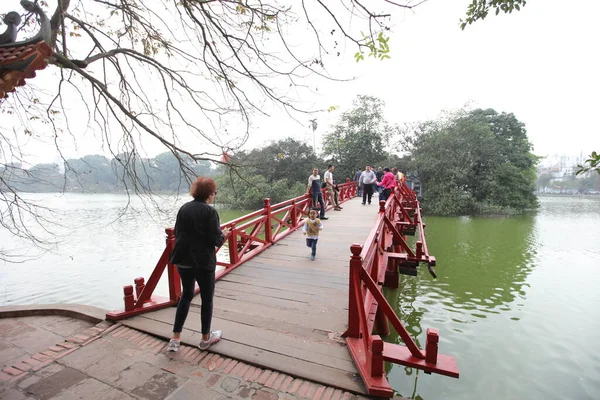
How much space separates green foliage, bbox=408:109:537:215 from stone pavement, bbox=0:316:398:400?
24.3 m

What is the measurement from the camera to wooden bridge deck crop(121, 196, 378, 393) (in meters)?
2.59

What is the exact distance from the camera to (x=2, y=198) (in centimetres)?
352

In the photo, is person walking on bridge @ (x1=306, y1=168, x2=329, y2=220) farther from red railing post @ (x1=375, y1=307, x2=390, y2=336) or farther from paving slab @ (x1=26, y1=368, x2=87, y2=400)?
paving slab @ (x1=26, y1=368, x2=87, y2=400)

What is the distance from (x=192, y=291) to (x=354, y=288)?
1.53m

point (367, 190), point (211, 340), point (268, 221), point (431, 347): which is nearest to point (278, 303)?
point (211, 340)

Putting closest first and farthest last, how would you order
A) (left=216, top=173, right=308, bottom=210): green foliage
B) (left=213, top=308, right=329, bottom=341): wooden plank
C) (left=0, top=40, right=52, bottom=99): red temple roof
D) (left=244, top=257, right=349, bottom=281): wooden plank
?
(left=0, top=40, right=52, bottom=99): red temple roof, (left=213, top=308, right=329, bottom=341): wooden plank, (left=244, top=257, right=349, bottom=281): wooden plank, (left=216, top=173, right=308, bottom=210): green foliage

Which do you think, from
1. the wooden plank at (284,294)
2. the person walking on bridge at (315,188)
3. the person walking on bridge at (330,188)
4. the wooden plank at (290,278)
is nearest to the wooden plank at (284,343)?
the wooden plank at (284,294)

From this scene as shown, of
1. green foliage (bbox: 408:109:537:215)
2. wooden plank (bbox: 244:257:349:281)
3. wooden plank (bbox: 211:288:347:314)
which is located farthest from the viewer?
green foliage (bbox: 408:109:537:215)

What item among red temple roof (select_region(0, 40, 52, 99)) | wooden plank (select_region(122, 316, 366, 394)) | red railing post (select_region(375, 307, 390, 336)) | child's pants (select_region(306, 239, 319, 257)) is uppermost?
red temple roof (select_region(0, 40, 52, 99))

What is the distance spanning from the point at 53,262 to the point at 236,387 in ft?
47.0

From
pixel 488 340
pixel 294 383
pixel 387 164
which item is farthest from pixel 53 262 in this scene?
pixel 387 164

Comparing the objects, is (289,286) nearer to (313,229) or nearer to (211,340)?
(313,229)

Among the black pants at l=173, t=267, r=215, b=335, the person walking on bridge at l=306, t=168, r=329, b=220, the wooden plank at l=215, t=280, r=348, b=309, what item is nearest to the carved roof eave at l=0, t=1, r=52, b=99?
the black pants at l=173, t=267, r=215, b=335

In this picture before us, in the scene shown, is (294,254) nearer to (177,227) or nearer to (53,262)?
(177,227)
